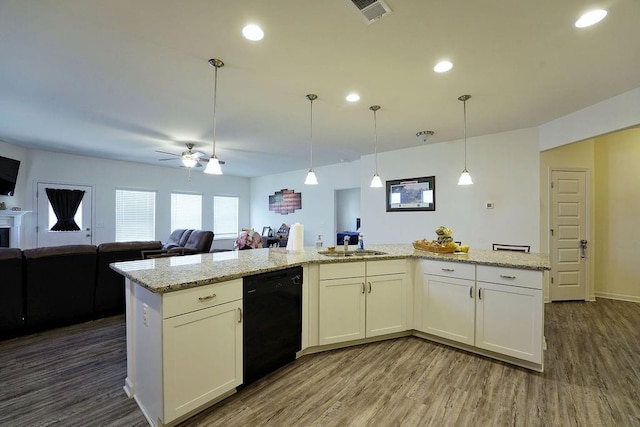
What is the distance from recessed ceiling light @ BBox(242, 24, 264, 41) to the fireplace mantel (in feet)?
19.3

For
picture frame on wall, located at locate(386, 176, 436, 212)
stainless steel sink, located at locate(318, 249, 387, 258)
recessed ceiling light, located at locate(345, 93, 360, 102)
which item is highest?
recessed ceiling light, located at locate(345, 93, 360, 102)

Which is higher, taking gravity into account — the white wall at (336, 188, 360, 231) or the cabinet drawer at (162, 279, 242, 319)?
the white wall at (336, 188, 360, 231)

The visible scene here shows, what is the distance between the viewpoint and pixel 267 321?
88.0 inches

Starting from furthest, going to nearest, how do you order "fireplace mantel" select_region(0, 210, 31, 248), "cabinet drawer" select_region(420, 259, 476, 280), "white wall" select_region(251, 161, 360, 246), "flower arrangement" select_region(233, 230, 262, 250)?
"white wall" select_region(251, 161, 360, 246)
"flower arrangement" select_region(233, 230, 262, 250)
"fireplace mantel" select_region(0, 210, 31, 248)
"cabinet drawer" select_region(420, 259, 476, 280)

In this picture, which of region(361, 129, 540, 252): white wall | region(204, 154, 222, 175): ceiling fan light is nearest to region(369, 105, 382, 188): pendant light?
region(361, 129, 540, 252): white wall

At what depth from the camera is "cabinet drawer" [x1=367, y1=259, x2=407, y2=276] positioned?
2.84 m

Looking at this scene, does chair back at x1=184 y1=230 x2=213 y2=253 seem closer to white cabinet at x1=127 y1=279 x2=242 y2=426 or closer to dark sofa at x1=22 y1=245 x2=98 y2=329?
dark sofa at x1=22 y1=245 x2=98 y2=329

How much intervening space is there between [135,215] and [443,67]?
7.24 metres

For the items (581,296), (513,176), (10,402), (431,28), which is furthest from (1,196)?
(581,296)

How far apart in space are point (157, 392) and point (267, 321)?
0.80 m

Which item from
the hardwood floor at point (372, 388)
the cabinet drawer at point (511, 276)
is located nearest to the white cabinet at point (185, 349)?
the hardwood floor at point (372, 388)

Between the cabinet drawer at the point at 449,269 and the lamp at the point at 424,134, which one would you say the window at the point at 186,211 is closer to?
the lamp at the point at 424,134

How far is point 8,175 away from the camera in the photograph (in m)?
4.96

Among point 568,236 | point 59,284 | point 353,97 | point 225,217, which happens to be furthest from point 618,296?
point 225,217
